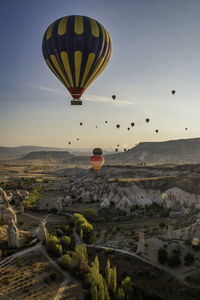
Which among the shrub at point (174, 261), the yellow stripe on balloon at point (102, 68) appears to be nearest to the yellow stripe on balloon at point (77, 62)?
the yellow stripe on balloon at point (102, 68)

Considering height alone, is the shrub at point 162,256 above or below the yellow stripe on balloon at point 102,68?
below

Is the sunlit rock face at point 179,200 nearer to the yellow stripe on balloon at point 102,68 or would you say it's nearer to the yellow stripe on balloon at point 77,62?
the yellow stripe on balloon at point 102,68

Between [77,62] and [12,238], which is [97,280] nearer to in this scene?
[12,238]

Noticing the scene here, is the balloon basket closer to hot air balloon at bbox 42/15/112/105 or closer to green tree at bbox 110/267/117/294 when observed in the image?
hot air balloon at bbox 42/15/112/105

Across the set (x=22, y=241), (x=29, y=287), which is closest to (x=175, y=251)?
(x=29, y=287)

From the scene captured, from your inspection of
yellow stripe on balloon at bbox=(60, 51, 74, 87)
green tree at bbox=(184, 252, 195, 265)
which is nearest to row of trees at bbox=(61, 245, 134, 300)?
green tree at bbox=(184, 252, 195, 265)

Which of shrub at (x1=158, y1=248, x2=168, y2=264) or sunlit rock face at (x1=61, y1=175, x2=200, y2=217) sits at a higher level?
sunlit rock face at (x1=61, y1=175, x2=200, y2=217)

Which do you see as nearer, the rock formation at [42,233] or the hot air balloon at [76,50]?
the hot air balloon at [76,50]
